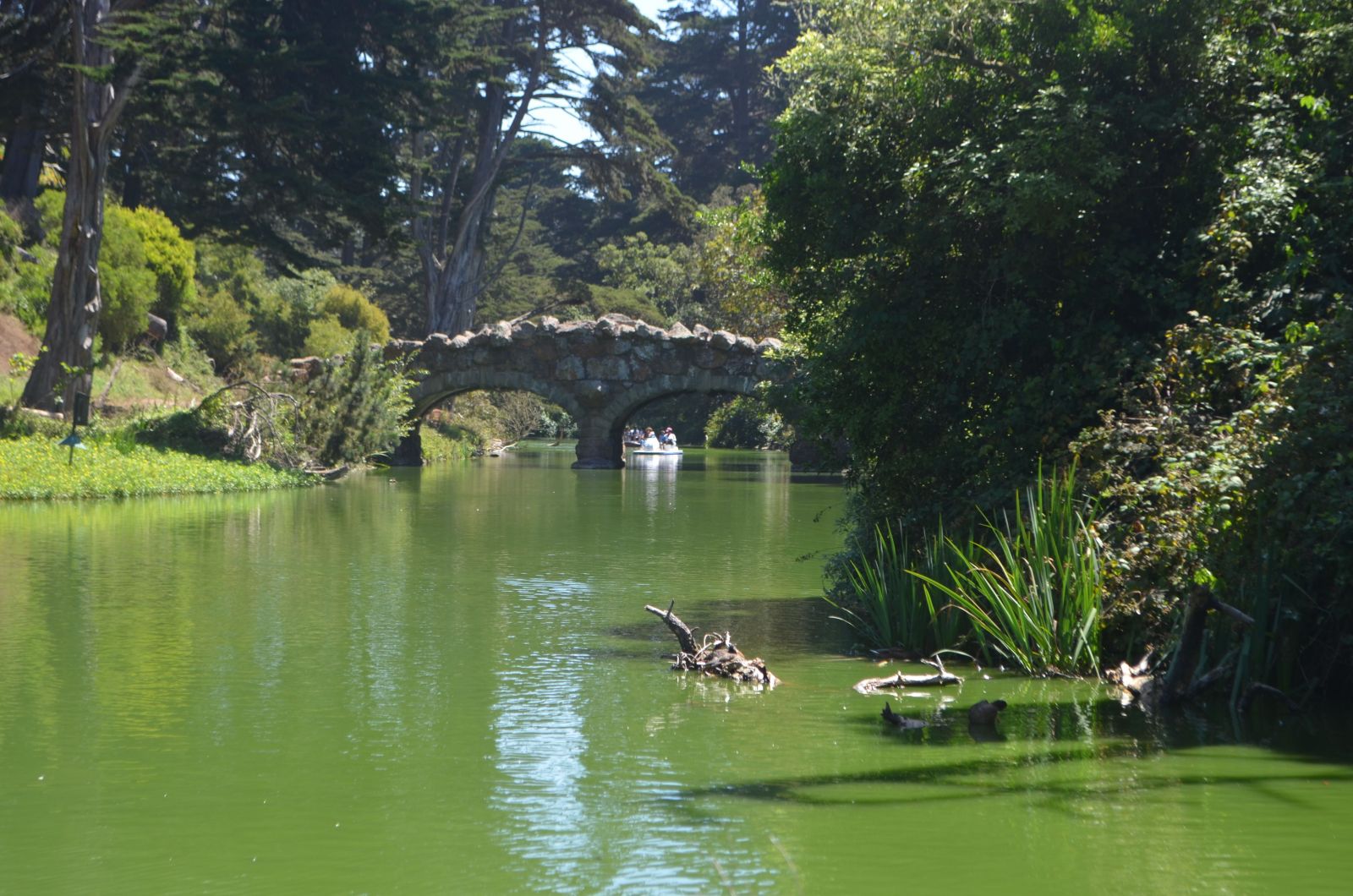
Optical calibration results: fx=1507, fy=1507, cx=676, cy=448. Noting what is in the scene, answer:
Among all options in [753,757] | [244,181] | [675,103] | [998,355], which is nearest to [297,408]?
[244,181]

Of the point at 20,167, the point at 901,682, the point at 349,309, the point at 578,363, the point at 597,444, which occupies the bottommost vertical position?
the point at 901,682

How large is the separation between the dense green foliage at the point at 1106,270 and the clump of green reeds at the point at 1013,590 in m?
0.22

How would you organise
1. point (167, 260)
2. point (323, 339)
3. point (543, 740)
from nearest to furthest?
point (543, 740) → point (167, 260) → point (323, 339)

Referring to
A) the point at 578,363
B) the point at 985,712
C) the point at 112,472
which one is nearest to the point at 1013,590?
the point at 985,712

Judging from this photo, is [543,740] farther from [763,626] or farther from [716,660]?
[763,626]

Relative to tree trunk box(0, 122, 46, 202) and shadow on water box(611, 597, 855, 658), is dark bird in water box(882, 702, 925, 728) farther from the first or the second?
tree trunk box(0, 122, 46, 202)

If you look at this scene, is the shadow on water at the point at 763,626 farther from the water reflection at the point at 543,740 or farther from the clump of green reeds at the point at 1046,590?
the clump of green reeds at the point at 1046,590

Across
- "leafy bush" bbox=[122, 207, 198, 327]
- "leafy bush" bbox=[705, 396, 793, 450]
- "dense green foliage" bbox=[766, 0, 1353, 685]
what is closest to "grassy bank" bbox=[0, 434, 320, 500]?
"leafy bush" bbox=[122, 207, 198, 327]

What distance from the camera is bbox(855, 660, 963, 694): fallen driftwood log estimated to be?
28.2 feet

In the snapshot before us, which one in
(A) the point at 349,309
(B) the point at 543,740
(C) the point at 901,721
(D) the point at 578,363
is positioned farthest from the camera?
(A) the point at 349,309

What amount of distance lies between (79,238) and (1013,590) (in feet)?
63.7

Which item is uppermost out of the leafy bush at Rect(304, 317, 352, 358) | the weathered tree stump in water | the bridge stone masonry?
the leafy bush at Rect(304, 317, 352, 358)

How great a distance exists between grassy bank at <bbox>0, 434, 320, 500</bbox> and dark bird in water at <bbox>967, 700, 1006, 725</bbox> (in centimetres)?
1586

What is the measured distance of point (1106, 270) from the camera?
1047 cm
